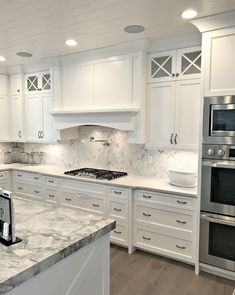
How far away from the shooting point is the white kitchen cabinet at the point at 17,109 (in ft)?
15.1

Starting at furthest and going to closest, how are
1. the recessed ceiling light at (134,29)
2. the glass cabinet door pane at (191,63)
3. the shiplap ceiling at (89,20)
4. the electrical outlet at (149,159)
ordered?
the electrical outlet at (149,159) < the glass cabinet door pane at (191,63) < the recessed ceiling light at (134,29) < the shiplap ceiling at (89,20)

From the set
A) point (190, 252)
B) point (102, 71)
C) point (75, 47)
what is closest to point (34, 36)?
point (75, 47)

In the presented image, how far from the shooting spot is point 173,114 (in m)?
3.10

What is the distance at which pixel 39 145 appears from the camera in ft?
16.1

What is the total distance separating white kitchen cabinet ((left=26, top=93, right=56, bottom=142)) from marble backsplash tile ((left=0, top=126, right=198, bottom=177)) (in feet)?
1.02

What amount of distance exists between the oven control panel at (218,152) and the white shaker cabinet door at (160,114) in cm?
64

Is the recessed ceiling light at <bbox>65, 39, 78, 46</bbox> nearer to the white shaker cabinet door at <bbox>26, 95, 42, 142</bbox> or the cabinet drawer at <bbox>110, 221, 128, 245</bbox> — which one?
the white shaker cabinet door at <bbox>26, 95, 42, 142</bbox>

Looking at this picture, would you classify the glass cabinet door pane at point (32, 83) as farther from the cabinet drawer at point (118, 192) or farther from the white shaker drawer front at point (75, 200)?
the cabinet drawer at point (118, 192)

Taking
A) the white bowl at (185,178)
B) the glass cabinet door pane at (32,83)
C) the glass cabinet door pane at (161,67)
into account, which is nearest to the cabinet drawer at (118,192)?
the white bowl at (185,178)

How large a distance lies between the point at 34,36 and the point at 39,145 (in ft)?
7.87

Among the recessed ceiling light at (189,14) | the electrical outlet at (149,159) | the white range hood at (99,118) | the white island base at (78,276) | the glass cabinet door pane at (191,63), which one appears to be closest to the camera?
the white island base at (78,276)

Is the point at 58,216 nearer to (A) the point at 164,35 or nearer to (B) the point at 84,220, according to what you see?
(B) the point at 84,220

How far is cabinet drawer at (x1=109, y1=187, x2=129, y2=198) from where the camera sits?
123 inches

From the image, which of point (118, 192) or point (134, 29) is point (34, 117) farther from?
point (134, 29)
